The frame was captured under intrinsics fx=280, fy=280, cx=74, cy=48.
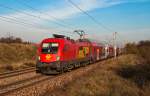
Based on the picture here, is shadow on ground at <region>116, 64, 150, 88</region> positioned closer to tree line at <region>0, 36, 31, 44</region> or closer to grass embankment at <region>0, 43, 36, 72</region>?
grass embankment at <region>0, 43, 36, 72</region>

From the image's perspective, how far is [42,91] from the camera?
1429 centimetres

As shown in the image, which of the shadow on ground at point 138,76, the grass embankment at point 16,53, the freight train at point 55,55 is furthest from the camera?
the grass embankment at point 16,53

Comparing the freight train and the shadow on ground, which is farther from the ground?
the freight train

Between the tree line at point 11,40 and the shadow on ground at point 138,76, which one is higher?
the tree line at point 11,40

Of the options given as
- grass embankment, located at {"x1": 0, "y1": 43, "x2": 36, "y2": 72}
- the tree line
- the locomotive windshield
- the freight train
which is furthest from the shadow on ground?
the tree line

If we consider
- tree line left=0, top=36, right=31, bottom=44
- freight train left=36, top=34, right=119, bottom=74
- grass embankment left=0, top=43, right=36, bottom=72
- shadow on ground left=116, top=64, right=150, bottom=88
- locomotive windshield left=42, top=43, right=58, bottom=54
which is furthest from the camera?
tree line left=0, top=36, right=31, bottom=44

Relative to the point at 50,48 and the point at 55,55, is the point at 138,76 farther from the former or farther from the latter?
the point at 50,48

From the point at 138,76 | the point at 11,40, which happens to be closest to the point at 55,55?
the point at 138,76

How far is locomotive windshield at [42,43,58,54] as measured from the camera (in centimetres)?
2295

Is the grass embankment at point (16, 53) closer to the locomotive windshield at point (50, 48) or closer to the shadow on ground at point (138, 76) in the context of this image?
the locomotive windshield at point (50, 48)

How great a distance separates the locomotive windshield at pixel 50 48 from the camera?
22.9 meters

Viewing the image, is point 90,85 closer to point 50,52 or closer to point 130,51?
point 50,52

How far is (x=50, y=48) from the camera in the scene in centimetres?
2319

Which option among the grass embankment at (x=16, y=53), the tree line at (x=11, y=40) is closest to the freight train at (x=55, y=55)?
the grass embankment at (x=16, y=53)
